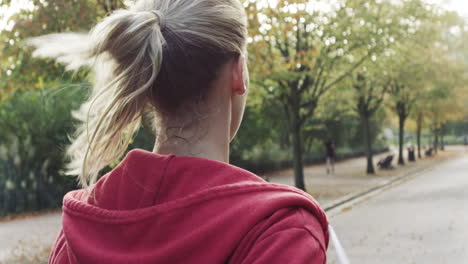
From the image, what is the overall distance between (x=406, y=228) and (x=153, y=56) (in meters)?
9.70

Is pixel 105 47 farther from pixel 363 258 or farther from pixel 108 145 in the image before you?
pixel 363 258

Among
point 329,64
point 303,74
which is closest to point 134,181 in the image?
point 303,74

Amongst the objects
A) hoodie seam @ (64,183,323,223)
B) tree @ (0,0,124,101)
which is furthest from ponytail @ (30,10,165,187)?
tree @ (0,0,124,101)

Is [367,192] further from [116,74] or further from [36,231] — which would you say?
[116,74]

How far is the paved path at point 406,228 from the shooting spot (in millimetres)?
7595

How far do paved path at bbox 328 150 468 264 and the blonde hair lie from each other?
21.7ft

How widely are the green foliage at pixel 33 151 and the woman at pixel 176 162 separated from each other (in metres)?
13.2

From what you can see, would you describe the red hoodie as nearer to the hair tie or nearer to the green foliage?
the hair tie

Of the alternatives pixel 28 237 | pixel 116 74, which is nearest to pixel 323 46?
pixel 28 237

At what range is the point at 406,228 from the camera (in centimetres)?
993

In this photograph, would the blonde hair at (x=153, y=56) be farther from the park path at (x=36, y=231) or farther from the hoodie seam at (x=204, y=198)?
the park path at (x=36, y=231)

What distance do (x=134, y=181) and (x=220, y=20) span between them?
15.0 inches

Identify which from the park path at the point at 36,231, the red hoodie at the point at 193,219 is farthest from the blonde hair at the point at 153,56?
the park path at the point at 36,231

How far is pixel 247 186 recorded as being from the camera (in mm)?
999
